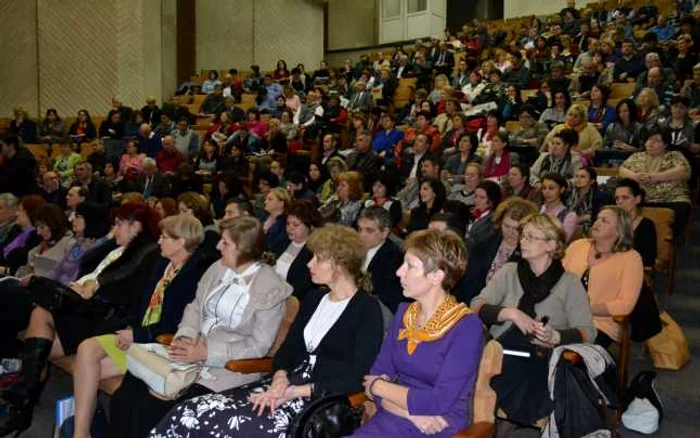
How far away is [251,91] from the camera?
13.8 metres

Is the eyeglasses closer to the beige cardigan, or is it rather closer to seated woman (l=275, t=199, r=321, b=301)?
the beige cardigan

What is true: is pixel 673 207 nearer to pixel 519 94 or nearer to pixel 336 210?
pixel 336 210

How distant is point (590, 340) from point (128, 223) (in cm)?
247

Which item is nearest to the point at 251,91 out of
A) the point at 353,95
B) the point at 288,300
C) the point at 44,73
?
the point at 353,95

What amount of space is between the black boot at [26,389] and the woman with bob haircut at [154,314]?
0.31 metres

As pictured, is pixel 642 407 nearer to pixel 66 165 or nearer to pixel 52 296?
pixel 52 296

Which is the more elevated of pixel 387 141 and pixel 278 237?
pixel 387 141

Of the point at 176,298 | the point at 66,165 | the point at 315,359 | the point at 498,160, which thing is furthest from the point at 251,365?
the point at 66,165

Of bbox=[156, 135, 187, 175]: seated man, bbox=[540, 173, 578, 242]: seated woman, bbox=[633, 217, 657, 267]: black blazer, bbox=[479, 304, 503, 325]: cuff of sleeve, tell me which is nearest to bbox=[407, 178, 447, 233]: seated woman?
bbox=[540, 173, 578, 242]: seated woman

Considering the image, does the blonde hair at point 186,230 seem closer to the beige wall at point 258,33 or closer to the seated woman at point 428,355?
the seated woman at point 428,355

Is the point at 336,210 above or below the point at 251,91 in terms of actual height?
below

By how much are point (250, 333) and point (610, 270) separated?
1645 millimetres

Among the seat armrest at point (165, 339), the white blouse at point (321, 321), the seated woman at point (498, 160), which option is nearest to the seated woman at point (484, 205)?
the seated woman at point (498, 160)

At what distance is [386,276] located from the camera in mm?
4070
